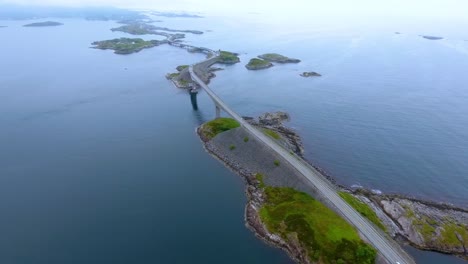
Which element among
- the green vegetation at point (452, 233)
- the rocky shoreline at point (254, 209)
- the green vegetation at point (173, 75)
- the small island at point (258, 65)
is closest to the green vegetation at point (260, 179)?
the rocky shoreline at point (254, 209)

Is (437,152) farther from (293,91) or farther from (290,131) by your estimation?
(293,91)

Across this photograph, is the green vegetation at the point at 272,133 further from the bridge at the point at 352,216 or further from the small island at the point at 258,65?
the small island at the point at 258,65

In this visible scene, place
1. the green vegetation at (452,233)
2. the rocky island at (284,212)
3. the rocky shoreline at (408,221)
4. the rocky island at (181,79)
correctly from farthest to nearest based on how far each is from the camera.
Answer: the rocky island at (181,79) < the green vegetation at (452,233) < the rocky shoreline at (408,221) < the rocky island at (284,212)

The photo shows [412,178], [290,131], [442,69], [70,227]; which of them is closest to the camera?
[70,227]

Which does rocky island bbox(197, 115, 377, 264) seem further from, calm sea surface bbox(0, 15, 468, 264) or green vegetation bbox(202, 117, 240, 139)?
green vegetation bbox(202, 117, 240, 139)

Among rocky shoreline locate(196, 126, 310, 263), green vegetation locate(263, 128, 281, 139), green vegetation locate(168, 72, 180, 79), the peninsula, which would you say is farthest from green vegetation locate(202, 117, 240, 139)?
green vegetation locate(168, 72, 180, 79)

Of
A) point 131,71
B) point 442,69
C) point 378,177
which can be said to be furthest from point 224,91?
point 442,69
